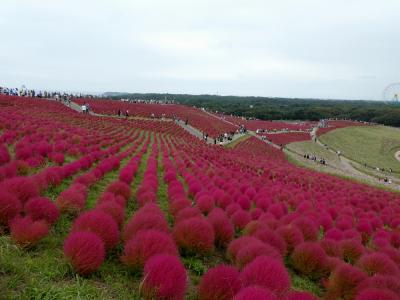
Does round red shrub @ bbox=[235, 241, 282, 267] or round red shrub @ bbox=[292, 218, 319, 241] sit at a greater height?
round red shrub @ bbox=[235, 241, 282, 267]

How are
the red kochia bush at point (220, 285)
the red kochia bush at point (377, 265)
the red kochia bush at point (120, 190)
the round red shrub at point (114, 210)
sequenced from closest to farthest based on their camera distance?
the red kochia bush at point (220, 285) → the red kochia bush at point (377, 265) → the round red shrub at point (114, 210) → the red kochia bush at point (120, 190)

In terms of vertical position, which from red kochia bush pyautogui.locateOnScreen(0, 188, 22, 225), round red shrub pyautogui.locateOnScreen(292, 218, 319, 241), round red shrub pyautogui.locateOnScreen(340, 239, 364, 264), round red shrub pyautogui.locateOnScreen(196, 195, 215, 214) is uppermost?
red kochia bush pyautogui.locateOnScreen(0, 188, 22, 225)

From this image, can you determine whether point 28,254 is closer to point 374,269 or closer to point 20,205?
point 20,205

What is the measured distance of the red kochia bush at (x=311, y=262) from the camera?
23.1ft

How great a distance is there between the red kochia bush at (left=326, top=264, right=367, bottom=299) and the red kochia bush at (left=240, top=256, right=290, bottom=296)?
4.67 feet

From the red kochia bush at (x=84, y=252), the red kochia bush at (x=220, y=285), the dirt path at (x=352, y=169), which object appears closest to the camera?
the red kochia bush at (x=220, y=285)

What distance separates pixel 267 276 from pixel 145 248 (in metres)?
1.78

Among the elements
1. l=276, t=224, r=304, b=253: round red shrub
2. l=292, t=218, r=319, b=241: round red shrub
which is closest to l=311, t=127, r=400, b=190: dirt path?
l=292, t=218, r=319, b=241: round red shrub

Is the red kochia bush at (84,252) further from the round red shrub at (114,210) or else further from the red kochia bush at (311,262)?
the red kochia bush at (311,262)

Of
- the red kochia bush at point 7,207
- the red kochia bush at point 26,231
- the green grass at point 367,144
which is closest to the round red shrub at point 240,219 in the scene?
the red kochia bush at point 26,231

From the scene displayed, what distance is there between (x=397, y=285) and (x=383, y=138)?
92568 mm

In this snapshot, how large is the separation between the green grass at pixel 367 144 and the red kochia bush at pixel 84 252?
60.7 m

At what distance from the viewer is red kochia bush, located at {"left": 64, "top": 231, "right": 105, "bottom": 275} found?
4.93 metres

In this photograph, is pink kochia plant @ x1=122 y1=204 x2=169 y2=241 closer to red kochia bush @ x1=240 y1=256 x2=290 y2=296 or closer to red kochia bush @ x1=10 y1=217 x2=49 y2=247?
red kochia bush @ x1=10 y1=217 x2=49 y2=247
